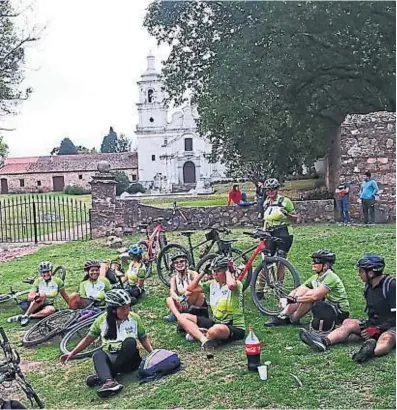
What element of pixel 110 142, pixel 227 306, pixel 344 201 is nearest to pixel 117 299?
pixel 227 306

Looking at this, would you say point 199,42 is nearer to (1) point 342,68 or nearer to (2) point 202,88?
(2) point 202,88

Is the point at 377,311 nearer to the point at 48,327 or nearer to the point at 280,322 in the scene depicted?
the point at 280,322

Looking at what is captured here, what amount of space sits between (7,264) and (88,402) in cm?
730

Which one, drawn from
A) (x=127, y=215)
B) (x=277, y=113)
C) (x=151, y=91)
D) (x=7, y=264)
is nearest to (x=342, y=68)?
(x=277, y=113)

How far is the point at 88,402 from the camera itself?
15.1 ft

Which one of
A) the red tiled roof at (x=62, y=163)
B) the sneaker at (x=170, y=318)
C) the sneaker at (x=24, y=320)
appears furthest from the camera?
the red tiled roof at (x=62, y=163)

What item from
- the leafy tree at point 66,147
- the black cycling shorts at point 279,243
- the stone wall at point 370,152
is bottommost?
the black cycling shorts at point 279,243

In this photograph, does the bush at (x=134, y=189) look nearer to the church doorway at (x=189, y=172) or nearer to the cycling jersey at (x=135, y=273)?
the church doorway at (x=189, y=172)

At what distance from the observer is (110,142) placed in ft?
278

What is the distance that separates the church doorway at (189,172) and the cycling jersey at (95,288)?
47.7 meters

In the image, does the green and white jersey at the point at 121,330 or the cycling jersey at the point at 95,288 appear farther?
the cycling jersey at the point at 95,288

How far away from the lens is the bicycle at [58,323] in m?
6.34

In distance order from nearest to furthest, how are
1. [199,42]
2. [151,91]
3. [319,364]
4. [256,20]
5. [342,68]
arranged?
[319,364]
[256,20]
[342,68]
[199,42]
[151,91]

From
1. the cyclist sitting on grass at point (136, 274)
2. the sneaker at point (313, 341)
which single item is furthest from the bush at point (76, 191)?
the sneaker at point (313, 341)
